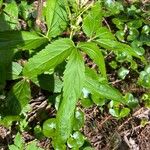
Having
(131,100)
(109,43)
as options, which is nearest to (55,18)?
(109,43)

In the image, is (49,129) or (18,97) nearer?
(18,97)

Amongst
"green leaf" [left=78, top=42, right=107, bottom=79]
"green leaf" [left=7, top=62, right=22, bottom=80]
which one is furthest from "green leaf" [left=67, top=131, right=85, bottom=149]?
"green leaf" [left=78, top=42, right=107, bottom=79]

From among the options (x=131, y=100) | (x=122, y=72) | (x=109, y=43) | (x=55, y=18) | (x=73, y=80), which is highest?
(x=55, y=18)

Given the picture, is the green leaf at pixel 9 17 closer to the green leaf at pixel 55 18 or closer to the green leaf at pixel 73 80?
the green leaf at pixel 55 18

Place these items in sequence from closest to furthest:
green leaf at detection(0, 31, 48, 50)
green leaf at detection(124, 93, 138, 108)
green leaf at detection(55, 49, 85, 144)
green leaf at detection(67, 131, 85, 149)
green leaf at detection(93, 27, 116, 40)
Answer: green leaf at detection(55, 49, 85, 144) → green leaf at detection(0, 31, 48, 50) → green leaf at detection(93, 27, 116, 40) → green leaf at detection(67, 131, 85, 149) → green leaf at detection(124, 93, 138, 108)

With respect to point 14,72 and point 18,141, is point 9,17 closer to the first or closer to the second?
point 14,72

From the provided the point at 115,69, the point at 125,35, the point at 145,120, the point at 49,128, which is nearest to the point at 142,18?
the point at 125,35

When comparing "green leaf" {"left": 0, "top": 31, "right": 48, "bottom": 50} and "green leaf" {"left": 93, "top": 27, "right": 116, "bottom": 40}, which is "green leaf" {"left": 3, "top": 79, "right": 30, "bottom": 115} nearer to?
"green leaf" {"left": 0, "top": 31, "right": 48, "bottom": 50}
